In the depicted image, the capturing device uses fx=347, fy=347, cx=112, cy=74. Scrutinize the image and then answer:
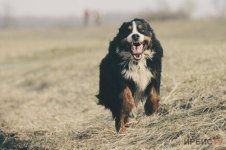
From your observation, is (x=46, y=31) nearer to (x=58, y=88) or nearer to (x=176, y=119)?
(x=58, y=88)

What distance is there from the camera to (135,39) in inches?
174

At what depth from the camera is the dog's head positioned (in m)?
4.45

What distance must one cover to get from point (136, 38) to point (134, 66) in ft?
1.46

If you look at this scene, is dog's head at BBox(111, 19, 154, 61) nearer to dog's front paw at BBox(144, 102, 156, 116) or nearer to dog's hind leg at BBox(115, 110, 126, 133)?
dog's front paw at BBox(144, 102, 156, 116)

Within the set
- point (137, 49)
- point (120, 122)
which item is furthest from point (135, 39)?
point (120, 122)

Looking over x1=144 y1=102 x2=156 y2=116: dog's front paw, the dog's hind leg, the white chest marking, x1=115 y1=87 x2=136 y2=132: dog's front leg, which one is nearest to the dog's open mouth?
the white chest marking

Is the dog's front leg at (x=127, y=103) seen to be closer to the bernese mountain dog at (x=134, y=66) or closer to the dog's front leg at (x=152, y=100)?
the bernese mountain dog at (x=134, y=66)

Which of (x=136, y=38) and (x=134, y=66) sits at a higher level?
(x=136, y=38)

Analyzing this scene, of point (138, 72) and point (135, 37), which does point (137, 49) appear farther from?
point (138, 72)

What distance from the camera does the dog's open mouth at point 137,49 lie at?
4.50 m

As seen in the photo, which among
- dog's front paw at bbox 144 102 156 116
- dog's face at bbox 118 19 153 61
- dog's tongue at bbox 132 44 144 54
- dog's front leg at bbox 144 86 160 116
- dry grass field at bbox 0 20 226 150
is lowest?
dry grass field at bbox 0 20 226 150

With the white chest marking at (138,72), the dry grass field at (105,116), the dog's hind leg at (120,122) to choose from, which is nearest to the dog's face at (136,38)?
the white chest marking at (138,72)

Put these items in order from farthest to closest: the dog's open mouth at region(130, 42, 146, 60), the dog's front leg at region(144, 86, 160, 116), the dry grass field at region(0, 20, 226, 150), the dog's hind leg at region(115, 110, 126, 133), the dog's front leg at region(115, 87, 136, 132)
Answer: the dog's hind leg at region(115, 110, 126, 133), the dog's front leg at region(144, 86, 160, 116), the dog's front leg at region(115, 87, 136, 132), the dog's open mouth at region(130, 42, 146, 60), the dry grass field at region(0, 20, 226, 150)

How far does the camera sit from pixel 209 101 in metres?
5.21
